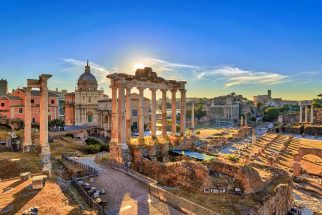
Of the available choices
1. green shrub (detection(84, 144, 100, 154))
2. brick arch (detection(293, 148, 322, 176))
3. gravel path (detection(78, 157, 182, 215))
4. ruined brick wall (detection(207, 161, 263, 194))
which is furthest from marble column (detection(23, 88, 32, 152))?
brick arch (detection(293, 148, 322, 176))

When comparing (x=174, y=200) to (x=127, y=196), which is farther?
(x=127, y=196)

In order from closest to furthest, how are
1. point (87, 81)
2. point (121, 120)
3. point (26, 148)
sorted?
point (121, 120) < point (26, 148) < point (87, 81)

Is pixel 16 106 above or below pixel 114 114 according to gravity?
above

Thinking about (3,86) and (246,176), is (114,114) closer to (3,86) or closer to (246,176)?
(246,176)

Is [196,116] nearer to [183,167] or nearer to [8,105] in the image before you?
[8,105]

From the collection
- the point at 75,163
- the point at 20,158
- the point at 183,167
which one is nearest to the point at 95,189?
the point at 183,167

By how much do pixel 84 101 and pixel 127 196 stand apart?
44249mm

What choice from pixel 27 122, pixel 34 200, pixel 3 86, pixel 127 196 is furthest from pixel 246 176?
pixel 3 86

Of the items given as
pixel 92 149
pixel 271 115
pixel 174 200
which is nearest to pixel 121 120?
pixel 174 200

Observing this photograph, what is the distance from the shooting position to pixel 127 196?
13.7 m

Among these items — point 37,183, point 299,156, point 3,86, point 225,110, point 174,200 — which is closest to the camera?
point 174,200

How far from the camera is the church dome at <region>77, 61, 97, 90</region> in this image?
181 ft

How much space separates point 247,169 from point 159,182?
19.9 feet

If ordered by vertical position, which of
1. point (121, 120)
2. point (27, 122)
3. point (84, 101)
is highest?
point (84, 101)
